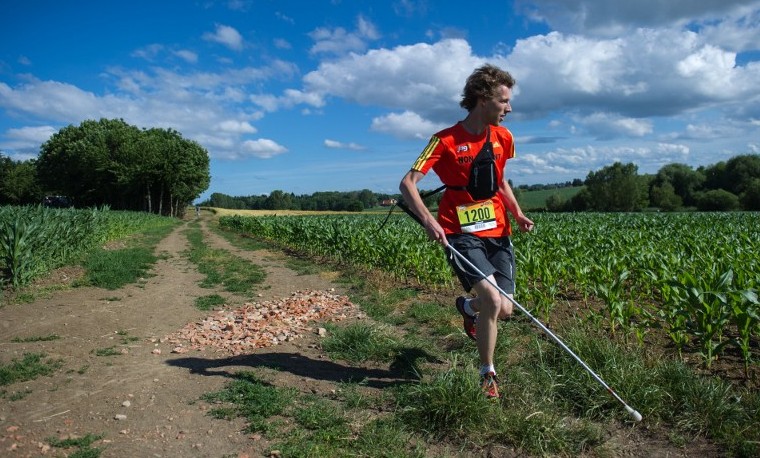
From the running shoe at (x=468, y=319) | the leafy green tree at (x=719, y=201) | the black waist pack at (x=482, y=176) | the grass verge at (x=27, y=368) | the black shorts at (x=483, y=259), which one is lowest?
the grass verge at (x=27, y=368)

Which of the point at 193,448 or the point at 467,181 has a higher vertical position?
the point at 467,181

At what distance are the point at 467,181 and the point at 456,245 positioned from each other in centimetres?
51

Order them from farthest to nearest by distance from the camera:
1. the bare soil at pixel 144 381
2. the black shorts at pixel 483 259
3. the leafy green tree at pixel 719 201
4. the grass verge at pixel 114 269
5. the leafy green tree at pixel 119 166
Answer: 1. the leafy green tree at pixel 719 201
2. the leafy green tree at pixel 119 166
3. the grass verge at pixel 114 269
4. the black shorts at pixel 483 259
5. the bare soil at pixel 144 381

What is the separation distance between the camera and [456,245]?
375 centimetres

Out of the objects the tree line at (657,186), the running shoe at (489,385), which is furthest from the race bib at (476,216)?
the tree line at (657,186)

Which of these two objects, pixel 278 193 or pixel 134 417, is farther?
pixel 278 193

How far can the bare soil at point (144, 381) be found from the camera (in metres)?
3.10

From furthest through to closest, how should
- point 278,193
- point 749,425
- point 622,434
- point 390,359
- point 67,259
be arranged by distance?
1. point 278,193
2. point 67,259
3. point 390,359
4. point 622,434
5. point 749,425

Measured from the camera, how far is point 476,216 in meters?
3.79

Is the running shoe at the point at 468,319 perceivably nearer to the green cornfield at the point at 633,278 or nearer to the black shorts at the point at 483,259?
the black shorts at the point at 483,259

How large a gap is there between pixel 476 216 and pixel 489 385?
1290 mm

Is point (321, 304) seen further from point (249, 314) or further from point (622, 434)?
point (622, 434)

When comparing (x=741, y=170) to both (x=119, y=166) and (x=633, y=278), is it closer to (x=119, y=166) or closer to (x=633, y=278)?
(x=633, y=278)

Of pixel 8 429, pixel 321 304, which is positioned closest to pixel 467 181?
pixel 8 429
